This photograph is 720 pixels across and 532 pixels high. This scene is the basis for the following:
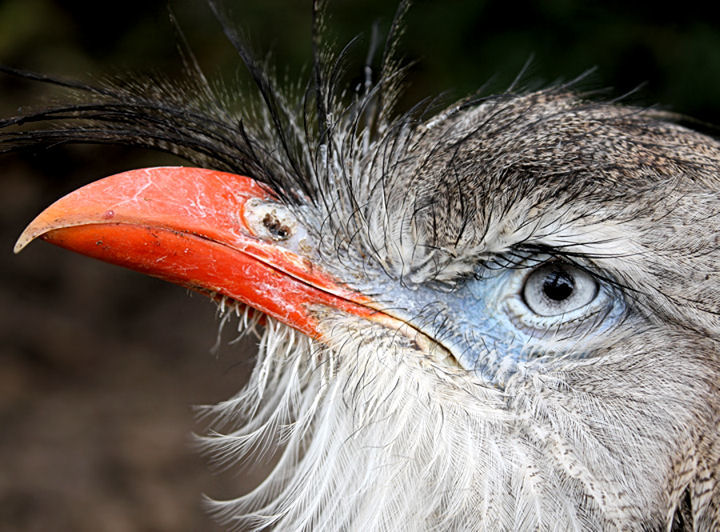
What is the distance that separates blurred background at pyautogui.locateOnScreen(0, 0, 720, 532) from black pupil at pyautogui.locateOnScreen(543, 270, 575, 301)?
0.86 meters

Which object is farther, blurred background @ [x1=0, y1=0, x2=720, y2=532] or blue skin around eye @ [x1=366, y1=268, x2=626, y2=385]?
blurred background @ [x1=0, y1=0, x2=720, y2=532]

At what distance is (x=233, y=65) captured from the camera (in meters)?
3.51

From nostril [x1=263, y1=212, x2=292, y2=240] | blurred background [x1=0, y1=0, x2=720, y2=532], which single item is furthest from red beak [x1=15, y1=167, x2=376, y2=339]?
blurred background [x1=0, y1=0, x2=720, y2=532]

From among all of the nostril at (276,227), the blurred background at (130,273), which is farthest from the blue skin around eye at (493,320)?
the blurred background at (130,273)

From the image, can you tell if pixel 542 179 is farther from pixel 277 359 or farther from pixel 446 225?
pixel 277 359

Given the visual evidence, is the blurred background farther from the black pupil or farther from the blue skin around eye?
the black pupil

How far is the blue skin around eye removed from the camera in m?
1.41

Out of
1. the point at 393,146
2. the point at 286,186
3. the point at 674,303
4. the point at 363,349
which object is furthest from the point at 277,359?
the point at 674,303

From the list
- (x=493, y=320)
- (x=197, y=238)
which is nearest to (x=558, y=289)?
(x=493, y=320)

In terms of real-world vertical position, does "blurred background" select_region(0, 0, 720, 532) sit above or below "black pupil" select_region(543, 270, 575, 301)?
above

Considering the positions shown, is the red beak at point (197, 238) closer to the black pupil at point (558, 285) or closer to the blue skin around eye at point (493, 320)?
the blue skin around eye at point (493, 320)

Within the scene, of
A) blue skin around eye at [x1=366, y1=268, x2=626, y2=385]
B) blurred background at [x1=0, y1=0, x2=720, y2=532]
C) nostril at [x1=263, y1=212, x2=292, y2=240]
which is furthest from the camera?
blurred background at [x1=0, y1=0, x2=720, y2=532]

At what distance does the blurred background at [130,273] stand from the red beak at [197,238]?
20.4 inches

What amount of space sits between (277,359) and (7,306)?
3.48 meters
